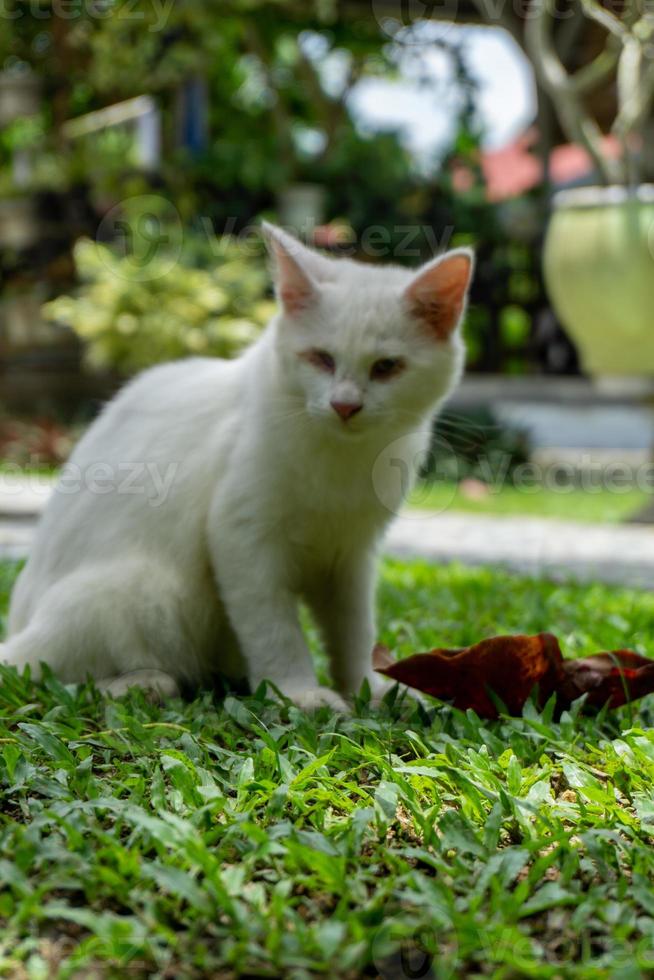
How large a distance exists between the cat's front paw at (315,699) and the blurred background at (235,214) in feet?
22.3

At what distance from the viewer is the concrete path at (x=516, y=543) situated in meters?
6.06

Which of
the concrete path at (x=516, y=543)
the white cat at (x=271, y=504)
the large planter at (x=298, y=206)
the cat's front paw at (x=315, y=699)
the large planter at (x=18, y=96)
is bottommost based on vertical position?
the concrete path at (x=516, y=543)

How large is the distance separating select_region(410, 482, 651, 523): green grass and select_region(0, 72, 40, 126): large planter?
568 centimetres

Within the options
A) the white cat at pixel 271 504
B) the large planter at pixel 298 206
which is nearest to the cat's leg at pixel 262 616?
the white cat at pixel 271 504

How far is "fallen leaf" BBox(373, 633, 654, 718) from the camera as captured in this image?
2867 mm

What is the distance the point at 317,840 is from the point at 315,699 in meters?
0.88

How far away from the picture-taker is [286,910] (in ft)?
6.00

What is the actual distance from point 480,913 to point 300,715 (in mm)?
966

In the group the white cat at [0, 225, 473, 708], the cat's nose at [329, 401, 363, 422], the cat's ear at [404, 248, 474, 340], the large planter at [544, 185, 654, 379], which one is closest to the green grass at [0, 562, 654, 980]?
the white cat at [0, 225, 473, 708]

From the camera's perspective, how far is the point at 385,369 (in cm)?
302

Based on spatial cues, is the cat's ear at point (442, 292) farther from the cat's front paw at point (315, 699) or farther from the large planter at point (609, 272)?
the large planter at point (609, 272)

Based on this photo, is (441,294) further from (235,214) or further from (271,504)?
(235,214)

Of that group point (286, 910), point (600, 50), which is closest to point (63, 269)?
point (600, 50)

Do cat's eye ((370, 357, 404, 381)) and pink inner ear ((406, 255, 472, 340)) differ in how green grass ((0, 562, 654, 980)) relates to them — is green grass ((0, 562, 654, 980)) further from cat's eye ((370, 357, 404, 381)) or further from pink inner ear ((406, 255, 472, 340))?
pink inner ear ((406, 255, 472, 340))
